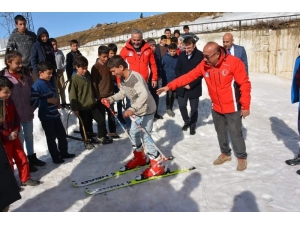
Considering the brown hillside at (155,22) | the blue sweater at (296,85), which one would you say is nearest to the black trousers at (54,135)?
the blue sweater at (296,85)

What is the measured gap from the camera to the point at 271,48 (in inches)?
566

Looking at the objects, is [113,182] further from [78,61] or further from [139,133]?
[78,61]

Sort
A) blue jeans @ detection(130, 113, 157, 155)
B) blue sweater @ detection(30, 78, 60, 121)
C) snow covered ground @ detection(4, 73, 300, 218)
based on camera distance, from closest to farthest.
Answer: snow covered ground @ detection(4, 73, 300, 218) < blue jeans @ detection(130, 113, 157, 155) < blue sweater @ detection(30, 78, 60, 121)

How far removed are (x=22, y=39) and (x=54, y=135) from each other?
113 inches

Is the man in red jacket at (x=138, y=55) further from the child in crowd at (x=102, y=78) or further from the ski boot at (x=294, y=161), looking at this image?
the ski boot at (x=294, y=161)

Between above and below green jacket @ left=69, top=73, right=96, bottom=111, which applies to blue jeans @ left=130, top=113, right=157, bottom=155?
below

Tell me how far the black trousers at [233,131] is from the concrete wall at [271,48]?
36.0 ft

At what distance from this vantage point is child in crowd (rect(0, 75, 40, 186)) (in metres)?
3.69

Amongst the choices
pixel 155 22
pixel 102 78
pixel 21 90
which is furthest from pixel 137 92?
pixel 155 22

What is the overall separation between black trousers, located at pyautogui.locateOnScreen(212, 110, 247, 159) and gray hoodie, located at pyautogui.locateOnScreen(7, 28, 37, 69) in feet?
15.7

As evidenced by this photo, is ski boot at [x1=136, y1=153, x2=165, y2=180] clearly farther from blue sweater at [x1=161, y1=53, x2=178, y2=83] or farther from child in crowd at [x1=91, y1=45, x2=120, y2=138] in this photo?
blue sweater at [x1=161, y1=53, x2=178, y2=83]

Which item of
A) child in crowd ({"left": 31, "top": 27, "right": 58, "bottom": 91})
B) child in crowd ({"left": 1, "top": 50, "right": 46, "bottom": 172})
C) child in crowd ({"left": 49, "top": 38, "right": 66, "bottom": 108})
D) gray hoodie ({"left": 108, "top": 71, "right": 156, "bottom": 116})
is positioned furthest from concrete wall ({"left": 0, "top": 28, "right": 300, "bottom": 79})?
child in crowd ({"left": 1, "top": 50, "right": 46, "bottom": 172})

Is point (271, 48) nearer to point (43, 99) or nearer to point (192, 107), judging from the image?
point (192, 107)

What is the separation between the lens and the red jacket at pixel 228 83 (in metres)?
4.30
